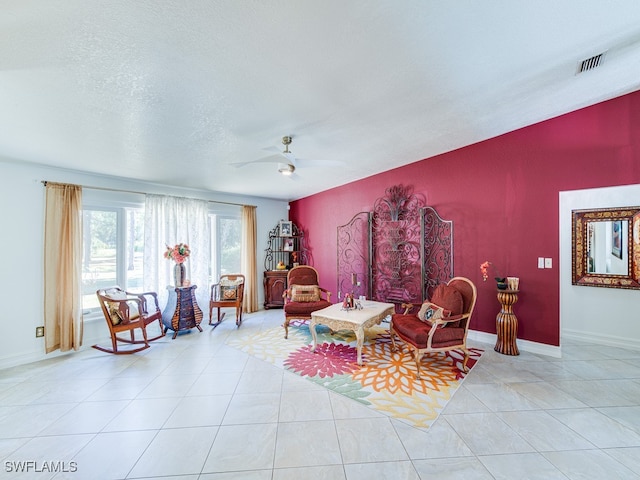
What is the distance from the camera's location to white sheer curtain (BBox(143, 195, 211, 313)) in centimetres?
447

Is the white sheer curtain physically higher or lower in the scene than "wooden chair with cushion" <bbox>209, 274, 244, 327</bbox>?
higher

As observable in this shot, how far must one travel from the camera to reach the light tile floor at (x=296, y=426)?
1.66 m

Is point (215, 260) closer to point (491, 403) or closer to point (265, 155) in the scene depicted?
point (265, 155)

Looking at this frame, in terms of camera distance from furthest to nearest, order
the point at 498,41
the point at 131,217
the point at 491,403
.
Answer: the point at 131,217 → the point at 491,403 → the point at 498,41

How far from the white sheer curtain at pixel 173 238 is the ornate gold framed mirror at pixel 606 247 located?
621 cm

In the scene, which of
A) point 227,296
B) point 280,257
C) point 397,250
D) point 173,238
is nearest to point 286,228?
point 280,257

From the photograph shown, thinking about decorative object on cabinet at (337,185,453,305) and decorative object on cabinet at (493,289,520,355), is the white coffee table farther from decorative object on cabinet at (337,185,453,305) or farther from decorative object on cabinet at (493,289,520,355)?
decorative object on cabinet at (493,289,520,355)

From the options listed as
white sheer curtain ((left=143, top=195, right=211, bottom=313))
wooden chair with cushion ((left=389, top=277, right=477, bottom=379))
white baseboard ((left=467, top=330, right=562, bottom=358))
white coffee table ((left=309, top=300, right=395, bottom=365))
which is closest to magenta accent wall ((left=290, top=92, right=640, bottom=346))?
white baseboard ((left=467, top=330, right=562, bottom=358))

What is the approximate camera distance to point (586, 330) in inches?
149

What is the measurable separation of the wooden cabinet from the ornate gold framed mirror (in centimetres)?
504

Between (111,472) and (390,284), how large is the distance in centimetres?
397

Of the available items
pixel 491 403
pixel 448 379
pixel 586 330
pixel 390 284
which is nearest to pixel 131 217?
pixel 390 284

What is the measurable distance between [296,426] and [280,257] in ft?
15.0

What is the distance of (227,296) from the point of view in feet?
15.8
